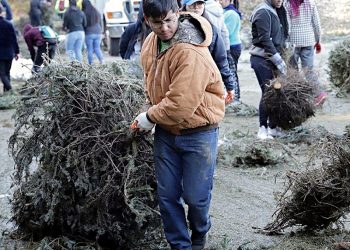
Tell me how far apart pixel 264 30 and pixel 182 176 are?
386cm

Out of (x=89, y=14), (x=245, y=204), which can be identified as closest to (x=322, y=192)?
(x=245, y=204)

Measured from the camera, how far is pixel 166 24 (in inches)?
156

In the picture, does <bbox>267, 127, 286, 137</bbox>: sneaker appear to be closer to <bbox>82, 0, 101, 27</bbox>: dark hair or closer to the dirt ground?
the dirt ground

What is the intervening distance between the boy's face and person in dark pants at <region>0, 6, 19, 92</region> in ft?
30.6

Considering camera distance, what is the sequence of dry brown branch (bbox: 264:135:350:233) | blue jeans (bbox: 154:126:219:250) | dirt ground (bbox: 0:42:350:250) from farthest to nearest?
dirt ground (bbox: 0:42:350:250) → dry brown branch (bbox: 264:135:350:233) → blue jeans (bbox: 154:126:219:250)

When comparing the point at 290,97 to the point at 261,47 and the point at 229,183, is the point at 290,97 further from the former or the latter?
the point at 229,183

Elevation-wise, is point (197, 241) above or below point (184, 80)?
below

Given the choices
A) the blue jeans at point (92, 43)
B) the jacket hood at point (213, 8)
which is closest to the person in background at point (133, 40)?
the jacket hood at point (213, 8)

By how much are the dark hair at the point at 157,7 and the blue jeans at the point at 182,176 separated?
0.75m

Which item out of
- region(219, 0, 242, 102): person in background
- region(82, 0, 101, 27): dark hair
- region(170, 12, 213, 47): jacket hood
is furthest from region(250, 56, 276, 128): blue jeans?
region(82, 0, 101, 27): dark hair

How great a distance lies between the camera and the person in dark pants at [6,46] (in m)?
12.8

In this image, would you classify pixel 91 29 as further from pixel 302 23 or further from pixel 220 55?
pixel 220 55

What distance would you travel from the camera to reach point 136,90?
4.74m

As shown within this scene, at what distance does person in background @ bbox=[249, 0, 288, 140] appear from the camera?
7801 millimetres
